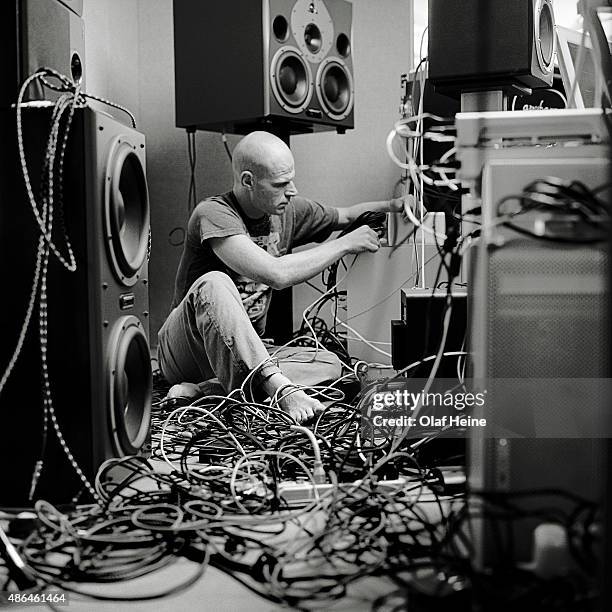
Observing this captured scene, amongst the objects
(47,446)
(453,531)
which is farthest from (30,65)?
(453,531)

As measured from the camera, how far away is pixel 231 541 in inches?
42.6

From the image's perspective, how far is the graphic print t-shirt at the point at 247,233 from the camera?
213 centimetres

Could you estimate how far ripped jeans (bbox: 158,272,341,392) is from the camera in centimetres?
195

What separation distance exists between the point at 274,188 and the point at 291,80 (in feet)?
1.61

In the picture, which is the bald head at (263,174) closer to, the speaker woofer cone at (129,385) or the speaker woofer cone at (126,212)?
the speaker woofer cone at (126,212)

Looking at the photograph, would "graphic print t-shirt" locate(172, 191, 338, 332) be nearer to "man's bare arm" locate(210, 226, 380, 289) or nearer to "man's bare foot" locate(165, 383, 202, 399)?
"man's bare arm" locate(210, 226, 380, 289)

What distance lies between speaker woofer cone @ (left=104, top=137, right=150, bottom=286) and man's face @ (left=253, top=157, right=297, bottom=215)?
73 centimetres

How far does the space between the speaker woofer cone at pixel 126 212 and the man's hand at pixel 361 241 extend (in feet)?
2.49

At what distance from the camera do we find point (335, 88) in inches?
105

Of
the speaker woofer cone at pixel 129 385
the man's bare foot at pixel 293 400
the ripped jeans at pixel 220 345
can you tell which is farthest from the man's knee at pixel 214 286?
the speaker woofer cone at pixel 129 385

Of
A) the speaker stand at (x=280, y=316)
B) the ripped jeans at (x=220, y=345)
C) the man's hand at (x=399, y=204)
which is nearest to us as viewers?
the ripped jeans at (x=220, y=345)

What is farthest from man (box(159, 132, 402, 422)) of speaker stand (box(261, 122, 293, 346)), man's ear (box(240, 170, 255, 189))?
speaker stand (box(261, 122, 293, 346))

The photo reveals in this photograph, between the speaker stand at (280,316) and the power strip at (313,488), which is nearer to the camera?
the power strip at (313,488)

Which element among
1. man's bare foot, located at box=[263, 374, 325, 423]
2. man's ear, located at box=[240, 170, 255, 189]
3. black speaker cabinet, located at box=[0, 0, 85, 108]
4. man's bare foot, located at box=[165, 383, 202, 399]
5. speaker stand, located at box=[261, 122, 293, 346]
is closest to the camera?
black speaker cabinet, located at box=[0, 0, 85, 108]
